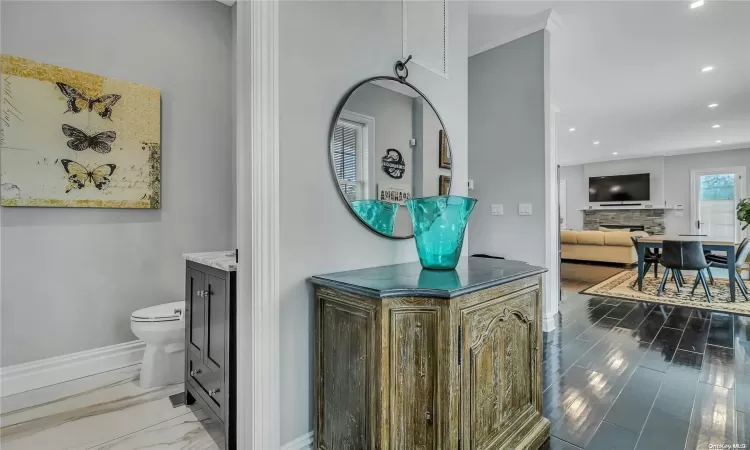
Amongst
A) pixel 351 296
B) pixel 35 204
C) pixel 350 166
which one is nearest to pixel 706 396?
pixel 351 296

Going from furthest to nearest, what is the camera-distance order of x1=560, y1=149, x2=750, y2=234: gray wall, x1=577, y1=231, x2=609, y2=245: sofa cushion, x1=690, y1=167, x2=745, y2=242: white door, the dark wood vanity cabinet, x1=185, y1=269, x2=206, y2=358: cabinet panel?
x1=560, y1=149, x2=750, y2=234: gray wall → x1=690, y1=167, x2=745, y2=242: white door → x1=577, y1=231, x2=609, y2=245: sofa cushion → x1=185, y1=269, x2=206, y2=358: cabinet panel → the dark wood vanity cabinet

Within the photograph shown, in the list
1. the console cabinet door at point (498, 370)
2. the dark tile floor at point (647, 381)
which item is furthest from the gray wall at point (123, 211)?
the dark tile floor at point (647, 381)

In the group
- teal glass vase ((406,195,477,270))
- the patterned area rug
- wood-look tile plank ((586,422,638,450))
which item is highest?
teal glass vase ((406,195,477,270))

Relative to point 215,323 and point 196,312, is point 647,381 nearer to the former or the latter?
point 215,323

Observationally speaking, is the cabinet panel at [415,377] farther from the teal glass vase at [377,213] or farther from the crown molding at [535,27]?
the crown molding at [535,27]

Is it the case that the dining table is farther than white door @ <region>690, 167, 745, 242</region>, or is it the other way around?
white door @ <region>690, 167, 745, 242</region>

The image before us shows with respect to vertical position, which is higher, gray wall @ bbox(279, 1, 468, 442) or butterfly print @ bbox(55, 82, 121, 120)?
butterfly print @ bbox(55, 82, 121, 120)

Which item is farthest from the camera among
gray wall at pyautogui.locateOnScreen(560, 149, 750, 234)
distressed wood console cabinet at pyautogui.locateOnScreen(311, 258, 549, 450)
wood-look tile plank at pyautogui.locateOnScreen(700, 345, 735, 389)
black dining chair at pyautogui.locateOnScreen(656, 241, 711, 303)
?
gray wall at pyautogui.locateOnScreen(560, 149, 750, 234)

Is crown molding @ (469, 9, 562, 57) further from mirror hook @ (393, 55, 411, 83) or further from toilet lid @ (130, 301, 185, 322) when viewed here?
toilet lid @ (130, 301, 185, 322)

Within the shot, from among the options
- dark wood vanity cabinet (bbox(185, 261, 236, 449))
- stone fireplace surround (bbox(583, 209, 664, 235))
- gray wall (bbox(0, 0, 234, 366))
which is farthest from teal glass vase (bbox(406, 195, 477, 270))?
stone fireplace surround (bbox(583, 209, 664, 235))

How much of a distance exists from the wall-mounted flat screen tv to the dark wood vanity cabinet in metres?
11.4

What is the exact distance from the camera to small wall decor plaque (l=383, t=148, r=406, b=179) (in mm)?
1676

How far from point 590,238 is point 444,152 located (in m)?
6.47

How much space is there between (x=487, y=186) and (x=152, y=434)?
3244 mm
